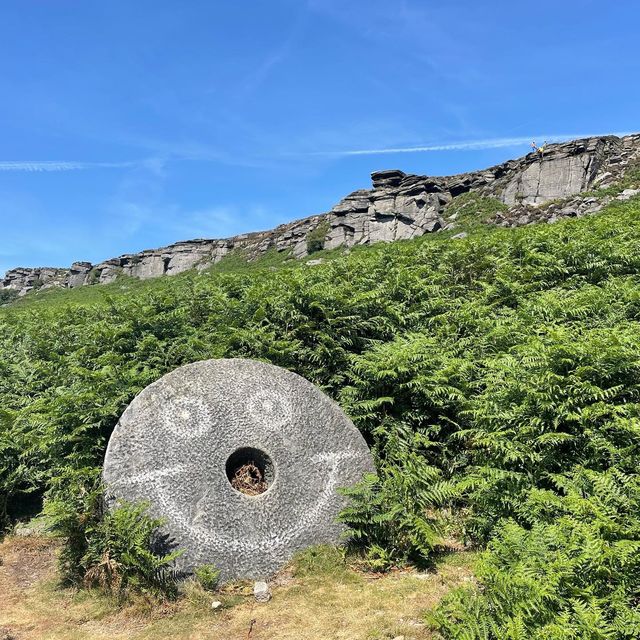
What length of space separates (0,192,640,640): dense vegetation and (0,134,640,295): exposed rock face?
18.5 m

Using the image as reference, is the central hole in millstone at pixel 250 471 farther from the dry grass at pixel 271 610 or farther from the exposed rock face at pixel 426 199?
the exposed rock face at pixel 426 199

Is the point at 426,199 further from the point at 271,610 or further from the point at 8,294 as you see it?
the point at 8,294

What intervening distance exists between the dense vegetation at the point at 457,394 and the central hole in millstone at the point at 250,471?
1.04m

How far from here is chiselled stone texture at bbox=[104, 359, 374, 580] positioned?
17.0 feet

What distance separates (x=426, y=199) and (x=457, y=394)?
43476 mm

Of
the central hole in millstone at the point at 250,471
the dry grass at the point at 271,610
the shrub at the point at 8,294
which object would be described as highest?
the shrub at the point at 8,294

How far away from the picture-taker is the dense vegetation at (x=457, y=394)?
390cm

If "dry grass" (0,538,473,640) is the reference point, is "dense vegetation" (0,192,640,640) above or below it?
above

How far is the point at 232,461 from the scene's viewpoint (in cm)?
576

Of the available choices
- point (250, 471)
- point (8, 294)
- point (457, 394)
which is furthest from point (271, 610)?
point (8, 294)

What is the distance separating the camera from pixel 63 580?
535cm

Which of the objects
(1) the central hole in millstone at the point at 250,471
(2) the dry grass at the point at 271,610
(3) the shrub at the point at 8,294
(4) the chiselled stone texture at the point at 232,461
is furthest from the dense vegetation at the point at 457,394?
(3) the shrub at the point at 8,294

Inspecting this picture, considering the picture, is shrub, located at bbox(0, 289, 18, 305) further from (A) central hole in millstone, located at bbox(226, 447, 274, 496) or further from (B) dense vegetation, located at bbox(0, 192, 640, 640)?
(A) central hole in millstone, located at bbox(226, 447, 274, 496)

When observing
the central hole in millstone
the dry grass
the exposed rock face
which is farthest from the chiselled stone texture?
the exposed rock face
